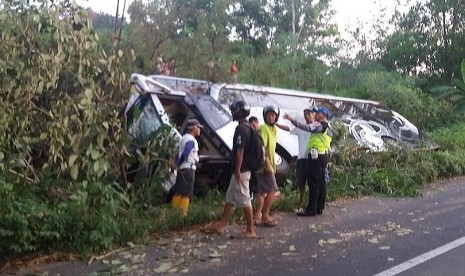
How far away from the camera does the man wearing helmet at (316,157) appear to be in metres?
9.54

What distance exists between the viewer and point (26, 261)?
7074 millimetres

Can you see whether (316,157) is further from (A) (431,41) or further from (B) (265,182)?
(A) (431,41)

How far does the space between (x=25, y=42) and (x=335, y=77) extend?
17155mm

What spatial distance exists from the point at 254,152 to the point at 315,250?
1.40 m

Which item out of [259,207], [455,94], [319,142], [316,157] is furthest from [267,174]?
[455,94]

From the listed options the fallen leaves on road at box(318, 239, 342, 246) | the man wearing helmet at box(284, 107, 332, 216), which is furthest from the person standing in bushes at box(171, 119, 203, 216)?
the fallen leaves on road at box(318, 239, 342, 246)

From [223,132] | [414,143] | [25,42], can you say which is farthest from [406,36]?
[25,42]

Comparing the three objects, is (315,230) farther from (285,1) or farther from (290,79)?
(285,1)

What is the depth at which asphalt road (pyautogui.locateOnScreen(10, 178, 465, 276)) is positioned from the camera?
6879 mm

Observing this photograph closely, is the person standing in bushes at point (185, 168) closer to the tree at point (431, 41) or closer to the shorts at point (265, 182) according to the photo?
the shorts at point (265, 182)

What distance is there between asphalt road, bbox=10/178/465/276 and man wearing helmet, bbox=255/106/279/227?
0.26 m

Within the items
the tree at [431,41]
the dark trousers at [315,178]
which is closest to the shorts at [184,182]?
the dark trousers at [315,178]

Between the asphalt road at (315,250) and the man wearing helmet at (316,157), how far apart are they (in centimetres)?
26

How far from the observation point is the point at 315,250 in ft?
25.3
